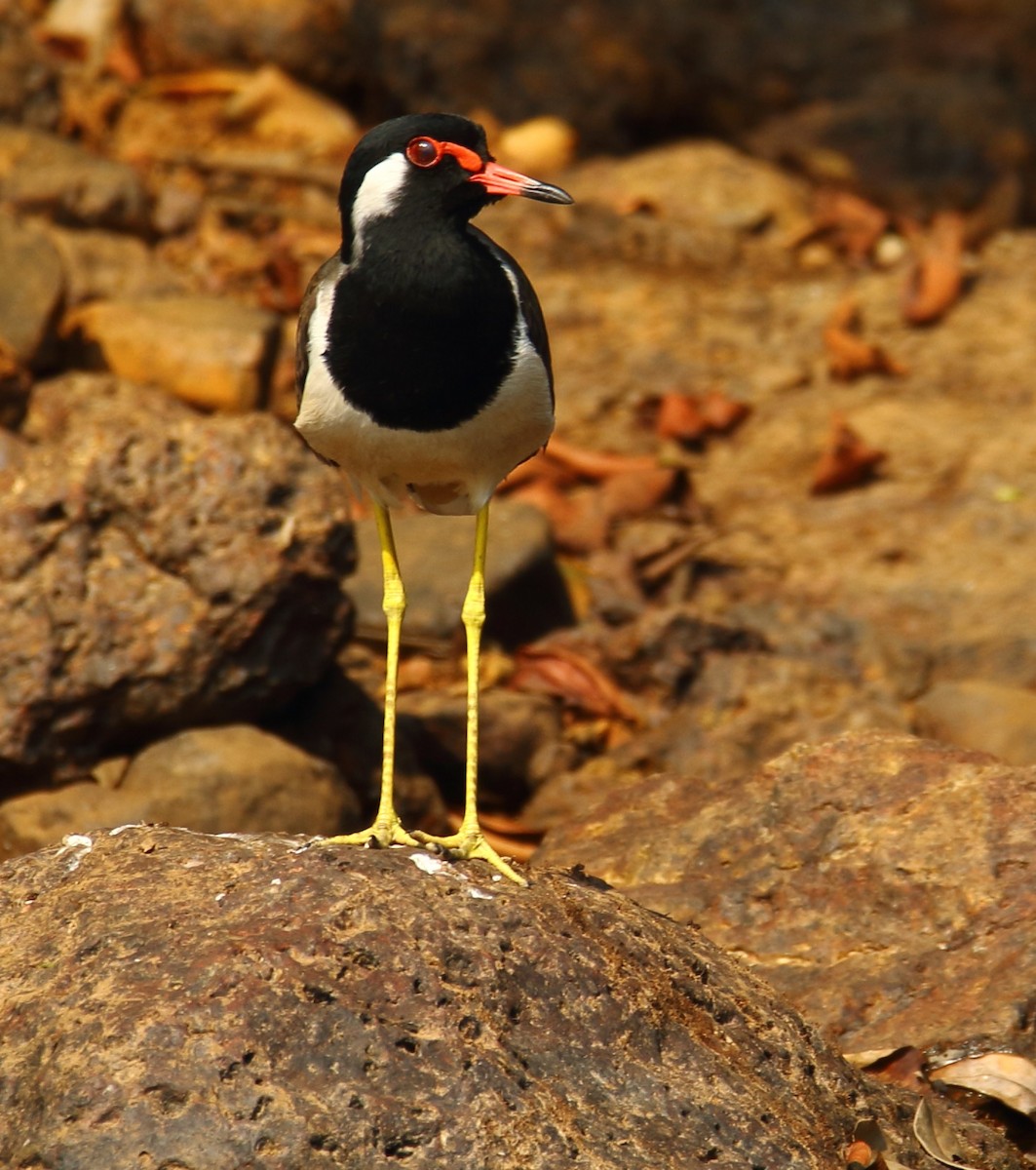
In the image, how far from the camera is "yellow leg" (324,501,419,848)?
5.34m

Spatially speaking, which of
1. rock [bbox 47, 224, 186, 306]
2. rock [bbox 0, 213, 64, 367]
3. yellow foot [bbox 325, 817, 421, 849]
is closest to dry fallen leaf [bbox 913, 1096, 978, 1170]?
yellow foot [bbox 325, 817, 421, 849]

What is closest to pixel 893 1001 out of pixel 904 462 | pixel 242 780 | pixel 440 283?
pixel 440 283

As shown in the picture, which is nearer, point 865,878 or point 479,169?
point 479,169

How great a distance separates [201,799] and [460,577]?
8.15 feet

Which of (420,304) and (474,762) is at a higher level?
(420,304)

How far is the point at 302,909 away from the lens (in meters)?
4.51

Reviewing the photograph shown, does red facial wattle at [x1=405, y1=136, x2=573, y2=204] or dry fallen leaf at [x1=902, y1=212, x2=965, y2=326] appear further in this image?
dry fallen leaf at [x1=902, y1=212, x2=965, y2=326]

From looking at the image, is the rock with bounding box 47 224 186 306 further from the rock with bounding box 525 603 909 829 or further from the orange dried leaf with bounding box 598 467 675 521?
the rock with bounding box 525 603 909 829

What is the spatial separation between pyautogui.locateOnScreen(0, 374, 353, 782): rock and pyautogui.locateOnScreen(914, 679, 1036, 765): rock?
10.3ft

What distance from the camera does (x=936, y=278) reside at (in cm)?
1277

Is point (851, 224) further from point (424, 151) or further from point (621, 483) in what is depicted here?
point (424, 151)

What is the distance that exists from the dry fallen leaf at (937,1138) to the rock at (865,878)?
0.40 meters

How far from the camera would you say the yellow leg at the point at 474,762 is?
521 cm

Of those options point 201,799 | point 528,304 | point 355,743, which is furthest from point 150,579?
point 528,304
